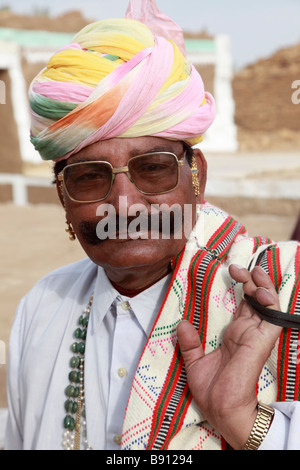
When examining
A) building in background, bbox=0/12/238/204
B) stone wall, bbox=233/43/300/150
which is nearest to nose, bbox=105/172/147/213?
building in background, bbox=0/12/238/204

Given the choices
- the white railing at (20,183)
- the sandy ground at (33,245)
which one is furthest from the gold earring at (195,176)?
the white railing at (20,183)

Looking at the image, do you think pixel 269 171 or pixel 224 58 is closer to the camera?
pixel 269 171

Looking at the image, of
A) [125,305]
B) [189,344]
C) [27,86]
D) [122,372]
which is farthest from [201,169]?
[27,86]

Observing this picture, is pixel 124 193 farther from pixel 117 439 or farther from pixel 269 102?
pixel 269 102

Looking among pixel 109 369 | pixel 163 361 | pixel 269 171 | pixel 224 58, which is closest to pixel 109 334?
pixel 109 369

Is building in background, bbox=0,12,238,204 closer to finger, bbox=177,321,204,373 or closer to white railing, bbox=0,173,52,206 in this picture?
white railing, bbox=0,173,52,206

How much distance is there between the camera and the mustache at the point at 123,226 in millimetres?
1830

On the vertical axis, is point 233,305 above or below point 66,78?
below

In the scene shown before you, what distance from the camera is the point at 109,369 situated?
6.48ft

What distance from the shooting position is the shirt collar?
6.46 feet
